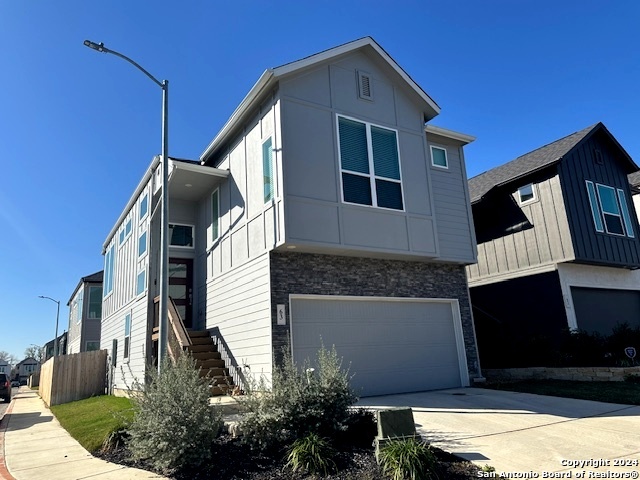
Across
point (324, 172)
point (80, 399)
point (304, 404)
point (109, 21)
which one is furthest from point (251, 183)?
point (80, 399)

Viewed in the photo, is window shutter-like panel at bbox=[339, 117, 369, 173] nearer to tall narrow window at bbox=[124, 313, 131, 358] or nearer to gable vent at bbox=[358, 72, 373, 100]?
gable vent at bbox=[358, 72, 373, 100]

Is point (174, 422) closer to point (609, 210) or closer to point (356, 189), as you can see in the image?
point (356, 189)

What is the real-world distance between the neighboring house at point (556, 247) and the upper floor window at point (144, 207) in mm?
11759

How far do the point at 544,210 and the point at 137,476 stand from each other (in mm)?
14252

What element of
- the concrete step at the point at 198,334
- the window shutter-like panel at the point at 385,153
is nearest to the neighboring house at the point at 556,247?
the window shutter-like panel at the point at 385,153

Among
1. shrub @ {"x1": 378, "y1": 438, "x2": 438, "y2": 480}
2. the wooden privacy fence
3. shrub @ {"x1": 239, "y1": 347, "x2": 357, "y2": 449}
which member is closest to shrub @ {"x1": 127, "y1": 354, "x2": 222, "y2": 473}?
shrub @ {"x1": 239, "y1": 347, "x2": 357, "y2": 449}

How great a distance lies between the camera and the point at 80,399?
17734 millimetres

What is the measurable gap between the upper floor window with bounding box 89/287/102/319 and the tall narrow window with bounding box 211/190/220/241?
21646 mm

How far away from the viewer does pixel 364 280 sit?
11.2m

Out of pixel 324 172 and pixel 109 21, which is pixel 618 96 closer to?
pixel 324 172

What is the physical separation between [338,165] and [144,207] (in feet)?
26.4

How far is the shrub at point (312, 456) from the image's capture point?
530cm

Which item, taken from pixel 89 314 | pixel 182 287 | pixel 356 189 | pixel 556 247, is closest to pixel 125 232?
pixel 182 287

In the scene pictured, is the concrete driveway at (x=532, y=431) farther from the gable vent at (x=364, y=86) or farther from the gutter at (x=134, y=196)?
the gutter at (x=134, y=196)
